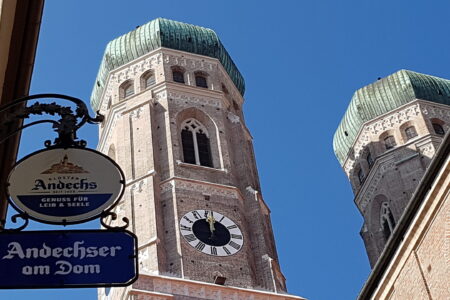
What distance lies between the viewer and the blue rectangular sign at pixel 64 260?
587 cm

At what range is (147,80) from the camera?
1459 inches

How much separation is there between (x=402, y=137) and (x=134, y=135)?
1291cm

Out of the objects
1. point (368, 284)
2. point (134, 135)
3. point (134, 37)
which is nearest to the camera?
point (368, 284)

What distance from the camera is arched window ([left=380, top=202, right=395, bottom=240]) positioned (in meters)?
38.8

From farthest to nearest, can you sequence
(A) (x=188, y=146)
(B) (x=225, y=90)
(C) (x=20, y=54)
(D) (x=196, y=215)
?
(B) (x=225, y=90), (A) (x=188, y=146), (D) (x=196, y=215), (C) (x=20, y=54)

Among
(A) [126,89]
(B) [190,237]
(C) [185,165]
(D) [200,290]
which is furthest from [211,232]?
(A) [126,89]

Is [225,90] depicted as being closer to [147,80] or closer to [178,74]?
[178,74]

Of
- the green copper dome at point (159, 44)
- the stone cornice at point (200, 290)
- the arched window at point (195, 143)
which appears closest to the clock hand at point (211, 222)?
the stone cornice at point (200, 290)

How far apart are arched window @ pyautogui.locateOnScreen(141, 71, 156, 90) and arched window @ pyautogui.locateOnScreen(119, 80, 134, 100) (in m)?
0.55

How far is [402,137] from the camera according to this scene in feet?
133

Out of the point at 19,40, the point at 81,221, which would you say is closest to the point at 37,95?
the point at 81,221

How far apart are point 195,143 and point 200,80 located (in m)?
4.08

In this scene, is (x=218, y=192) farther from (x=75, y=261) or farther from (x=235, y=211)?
(x=75, y=261)

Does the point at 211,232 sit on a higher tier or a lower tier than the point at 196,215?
lower
